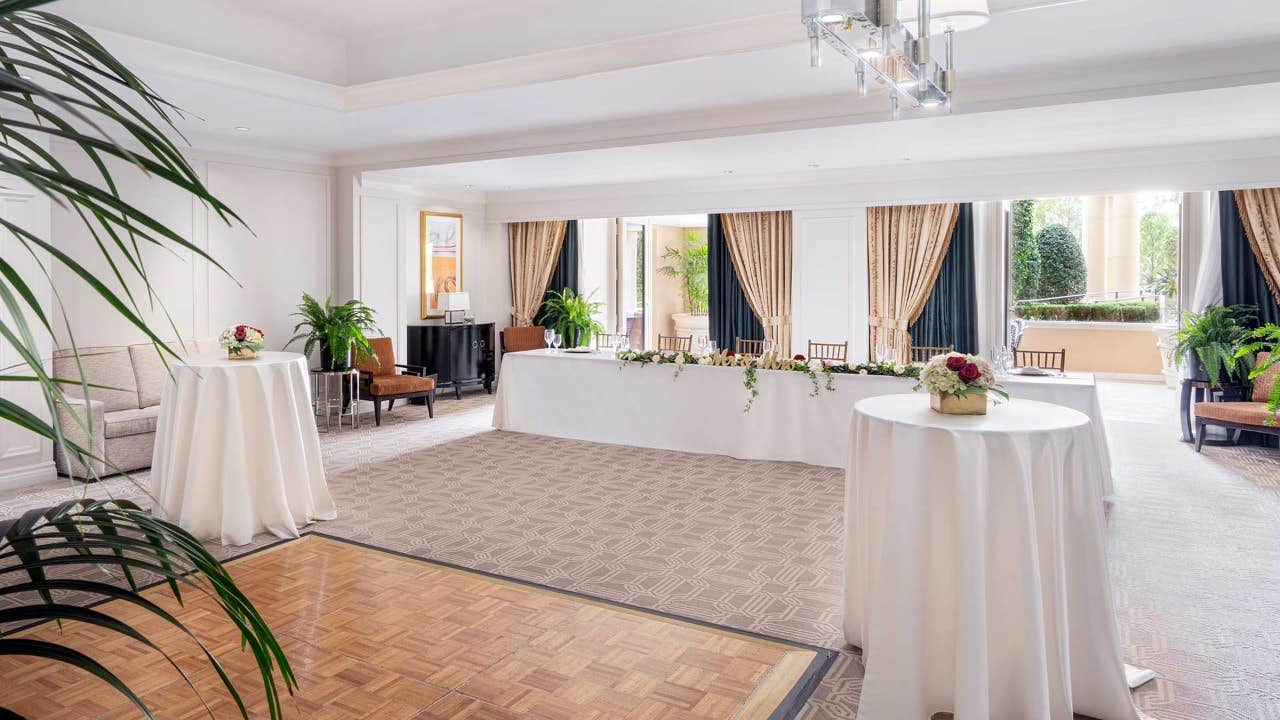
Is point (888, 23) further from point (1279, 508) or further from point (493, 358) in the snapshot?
point (493, 358)

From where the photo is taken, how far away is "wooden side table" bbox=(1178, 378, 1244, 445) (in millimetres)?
7926

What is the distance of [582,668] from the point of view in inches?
133

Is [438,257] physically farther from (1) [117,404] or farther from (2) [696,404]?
(2) [696,404]

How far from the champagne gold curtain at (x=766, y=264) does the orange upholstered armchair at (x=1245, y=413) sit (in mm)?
4515

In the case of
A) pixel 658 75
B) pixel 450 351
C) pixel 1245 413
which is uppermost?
pixel 658 75

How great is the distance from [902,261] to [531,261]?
5.31 meters

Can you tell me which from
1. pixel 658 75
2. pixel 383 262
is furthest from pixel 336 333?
pixel 658 75

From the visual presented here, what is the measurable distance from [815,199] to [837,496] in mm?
5033

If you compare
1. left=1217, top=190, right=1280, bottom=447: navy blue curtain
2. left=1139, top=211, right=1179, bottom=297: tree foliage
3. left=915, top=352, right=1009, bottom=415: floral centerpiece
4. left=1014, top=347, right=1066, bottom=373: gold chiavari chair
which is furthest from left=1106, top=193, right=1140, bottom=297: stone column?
left=915, top=352, right=1009, bottom=415: floral centerpiece

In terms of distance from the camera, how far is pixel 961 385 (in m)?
3.16

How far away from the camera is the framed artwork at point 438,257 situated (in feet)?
37.7

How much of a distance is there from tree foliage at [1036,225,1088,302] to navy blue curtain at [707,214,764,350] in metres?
6.39

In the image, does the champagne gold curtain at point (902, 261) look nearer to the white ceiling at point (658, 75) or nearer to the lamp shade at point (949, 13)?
the white ceiling at point (658, 75)

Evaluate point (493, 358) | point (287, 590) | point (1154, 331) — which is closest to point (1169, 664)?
point (287, 590)
